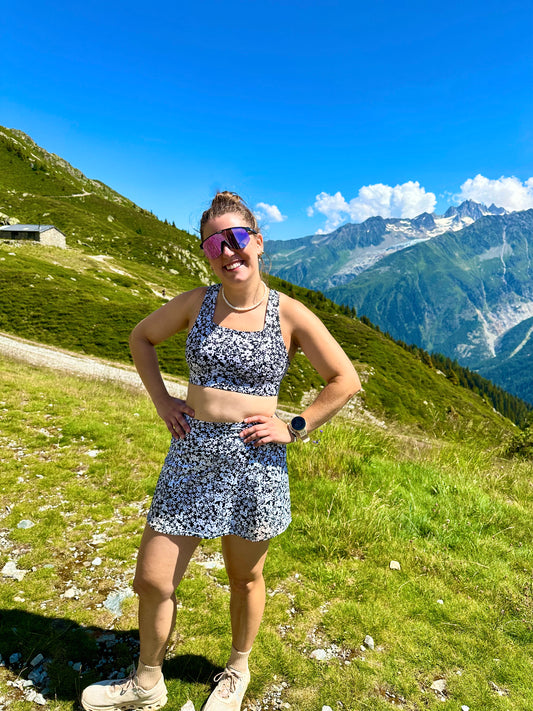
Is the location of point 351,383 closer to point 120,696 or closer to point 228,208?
point 228,208

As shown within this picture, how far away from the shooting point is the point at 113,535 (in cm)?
533

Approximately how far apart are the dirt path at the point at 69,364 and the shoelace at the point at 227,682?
18094 mm

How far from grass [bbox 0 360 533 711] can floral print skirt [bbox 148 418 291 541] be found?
1.75 m

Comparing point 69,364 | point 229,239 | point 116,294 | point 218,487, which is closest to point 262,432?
point 218,487

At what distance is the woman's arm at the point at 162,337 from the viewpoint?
3.00 metres

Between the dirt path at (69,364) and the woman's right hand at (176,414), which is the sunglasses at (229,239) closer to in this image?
the woman's right hand at (176,414)

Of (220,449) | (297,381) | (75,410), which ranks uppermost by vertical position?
(220,449)

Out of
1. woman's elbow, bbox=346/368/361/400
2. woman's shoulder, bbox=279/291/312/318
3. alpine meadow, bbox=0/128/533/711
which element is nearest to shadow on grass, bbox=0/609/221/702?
alpine meadow, bbox=0/128/533/711

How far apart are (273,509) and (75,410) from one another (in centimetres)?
867

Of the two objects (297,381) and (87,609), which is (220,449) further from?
(297,381)

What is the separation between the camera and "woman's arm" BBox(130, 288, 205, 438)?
3002mm

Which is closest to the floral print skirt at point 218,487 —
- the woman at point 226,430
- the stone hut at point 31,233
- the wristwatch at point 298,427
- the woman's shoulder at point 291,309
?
the woman at point 226,430

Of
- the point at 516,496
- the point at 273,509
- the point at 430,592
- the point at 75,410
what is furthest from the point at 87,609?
the point at 516,496

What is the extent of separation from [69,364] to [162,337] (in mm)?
25323
